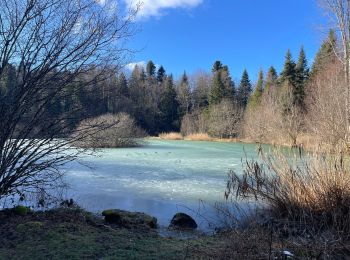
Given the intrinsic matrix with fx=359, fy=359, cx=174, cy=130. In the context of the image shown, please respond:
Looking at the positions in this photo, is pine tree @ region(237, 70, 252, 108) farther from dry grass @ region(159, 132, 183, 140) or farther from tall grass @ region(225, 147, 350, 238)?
tall grass @ region(225, 147, 350, 238)

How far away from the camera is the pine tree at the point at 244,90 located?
188 ft

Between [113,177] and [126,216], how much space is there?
5.61m

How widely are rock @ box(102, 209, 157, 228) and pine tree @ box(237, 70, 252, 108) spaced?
51993 mm

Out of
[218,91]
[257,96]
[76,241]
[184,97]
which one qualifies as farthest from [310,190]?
[184,97]

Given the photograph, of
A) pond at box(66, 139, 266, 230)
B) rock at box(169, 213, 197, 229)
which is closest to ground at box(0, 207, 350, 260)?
rock at box(169, 213, 197, 229)

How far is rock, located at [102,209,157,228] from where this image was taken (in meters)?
5.50

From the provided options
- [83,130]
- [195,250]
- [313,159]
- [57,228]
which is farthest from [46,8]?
[313,159]

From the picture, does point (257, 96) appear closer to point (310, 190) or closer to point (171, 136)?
point (171, 136)

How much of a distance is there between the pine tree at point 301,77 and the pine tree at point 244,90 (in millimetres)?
14487

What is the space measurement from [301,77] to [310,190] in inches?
1565

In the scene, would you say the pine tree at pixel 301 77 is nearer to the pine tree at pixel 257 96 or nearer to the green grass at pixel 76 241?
the pine tree at pixel 257 96

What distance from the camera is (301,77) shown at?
139ft

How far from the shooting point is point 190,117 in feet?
184

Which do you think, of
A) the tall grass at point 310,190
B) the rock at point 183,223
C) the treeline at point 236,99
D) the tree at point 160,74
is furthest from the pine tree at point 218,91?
the rock at point 183,223
